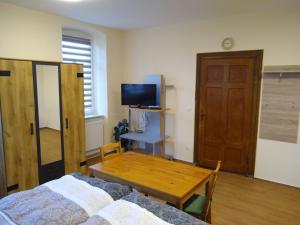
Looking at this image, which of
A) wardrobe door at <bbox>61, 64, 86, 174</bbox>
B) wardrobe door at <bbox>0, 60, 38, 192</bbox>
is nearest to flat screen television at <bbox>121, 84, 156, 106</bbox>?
wardrobe door at <bbox>61, 64, 86, 174</bbox>

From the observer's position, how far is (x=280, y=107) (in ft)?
11.7

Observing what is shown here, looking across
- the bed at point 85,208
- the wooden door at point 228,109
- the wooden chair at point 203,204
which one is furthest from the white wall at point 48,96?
the wooden door at point 228,109

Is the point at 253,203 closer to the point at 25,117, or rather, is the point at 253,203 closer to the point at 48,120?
the point at 48,120

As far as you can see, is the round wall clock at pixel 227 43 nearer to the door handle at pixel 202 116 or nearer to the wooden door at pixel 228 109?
the wooden door at pixel 228 109

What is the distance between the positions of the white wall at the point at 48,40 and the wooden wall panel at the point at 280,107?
9.67 ft

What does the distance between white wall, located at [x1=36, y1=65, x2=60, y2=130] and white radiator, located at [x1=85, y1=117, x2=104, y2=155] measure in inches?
45.3

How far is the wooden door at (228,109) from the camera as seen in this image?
150 inches

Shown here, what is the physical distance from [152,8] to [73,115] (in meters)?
2.00

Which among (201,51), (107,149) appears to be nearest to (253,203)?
(107,149)

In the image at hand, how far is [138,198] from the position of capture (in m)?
1.83

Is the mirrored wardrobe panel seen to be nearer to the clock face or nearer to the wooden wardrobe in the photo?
the wooden wardrobe

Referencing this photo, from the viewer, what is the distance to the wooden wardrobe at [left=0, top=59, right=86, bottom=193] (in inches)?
116

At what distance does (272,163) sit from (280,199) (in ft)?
2.09

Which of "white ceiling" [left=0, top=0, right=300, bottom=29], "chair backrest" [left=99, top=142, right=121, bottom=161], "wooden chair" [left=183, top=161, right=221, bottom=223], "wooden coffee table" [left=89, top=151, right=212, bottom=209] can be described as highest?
"white ceiling" [left=0, top=0, right=300, bottom=29]
